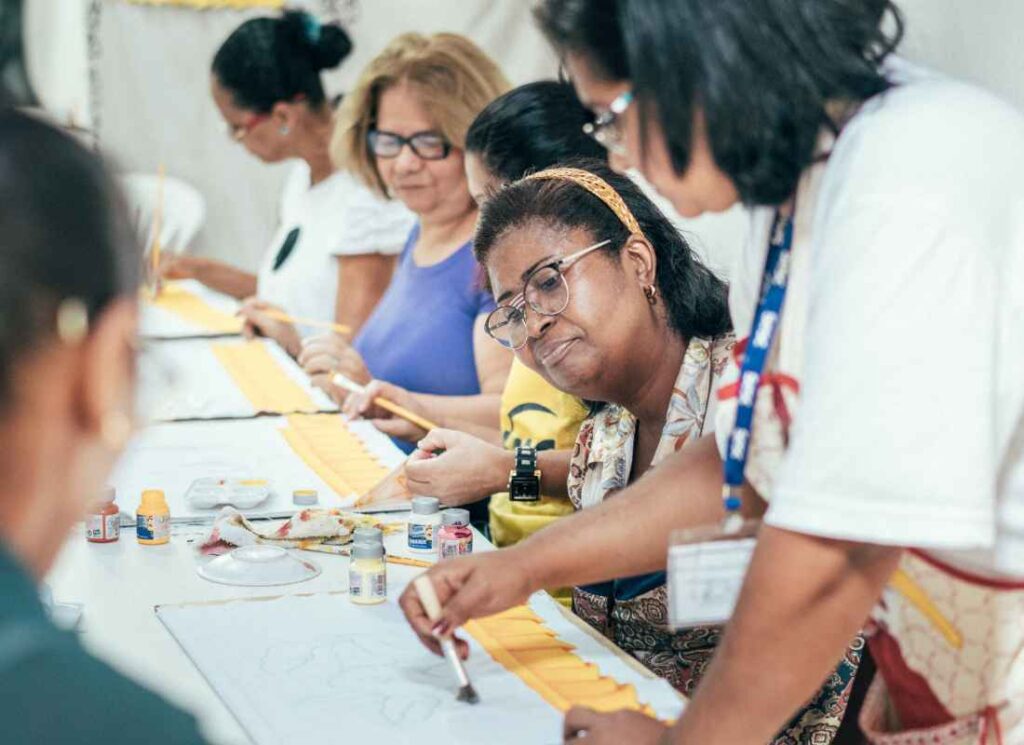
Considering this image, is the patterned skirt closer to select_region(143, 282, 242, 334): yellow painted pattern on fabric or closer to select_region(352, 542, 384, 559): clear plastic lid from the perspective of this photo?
select_region(352, 542, 384, 559): clear plastic lid

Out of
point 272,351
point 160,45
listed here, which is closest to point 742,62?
point 272,351

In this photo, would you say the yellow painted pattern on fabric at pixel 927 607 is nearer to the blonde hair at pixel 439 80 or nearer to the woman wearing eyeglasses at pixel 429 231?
the woman wearing eyeglasses at pixel 429 231

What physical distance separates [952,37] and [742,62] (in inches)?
55.1

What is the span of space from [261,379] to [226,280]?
1562mm

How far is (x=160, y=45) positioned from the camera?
19.6 feet

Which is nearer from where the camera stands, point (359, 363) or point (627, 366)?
point (627, 366)

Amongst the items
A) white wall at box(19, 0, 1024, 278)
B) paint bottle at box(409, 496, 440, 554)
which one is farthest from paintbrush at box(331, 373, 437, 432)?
white wall at box(19, 0, 1024, 278)

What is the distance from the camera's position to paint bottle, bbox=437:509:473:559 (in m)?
2.12

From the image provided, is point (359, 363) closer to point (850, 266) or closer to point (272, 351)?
point (272, 351)

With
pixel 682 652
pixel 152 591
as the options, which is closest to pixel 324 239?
pixel 152 591

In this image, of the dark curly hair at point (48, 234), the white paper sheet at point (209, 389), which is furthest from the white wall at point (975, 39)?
the dark curly hair at point (48, 234)

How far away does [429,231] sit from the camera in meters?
3.49

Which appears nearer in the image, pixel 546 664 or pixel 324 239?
pixel 546 664

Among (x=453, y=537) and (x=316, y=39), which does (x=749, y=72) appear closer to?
(x=453, y=537)
